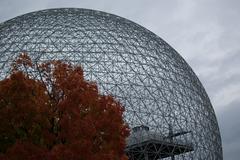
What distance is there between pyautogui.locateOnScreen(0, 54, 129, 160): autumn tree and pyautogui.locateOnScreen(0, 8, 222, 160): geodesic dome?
64.7ft

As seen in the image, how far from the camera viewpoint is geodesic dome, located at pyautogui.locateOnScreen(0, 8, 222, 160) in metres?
37.6

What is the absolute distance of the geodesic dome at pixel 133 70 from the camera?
37.6 meters

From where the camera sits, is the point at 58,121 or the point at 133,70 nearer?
the point at 58,121

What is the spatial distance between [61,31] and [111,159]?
26.1 meters

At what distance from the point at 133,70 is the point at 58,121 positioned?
23684mm

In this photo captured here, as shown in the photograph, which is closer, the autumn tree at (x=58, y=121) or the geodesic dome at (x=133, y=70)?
the autumn tree at (x=58, y=121)

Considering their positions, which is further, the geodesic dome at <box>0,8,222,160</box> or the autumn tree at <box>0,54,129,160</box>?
the geodesic dome at <box>0,8,222,160</box>

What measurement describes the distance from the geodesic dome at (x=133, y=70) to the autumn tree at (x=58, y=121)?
19.7 meters

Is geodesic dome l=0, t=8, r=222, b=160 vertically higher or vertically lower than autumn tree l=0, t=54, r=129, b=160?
higher

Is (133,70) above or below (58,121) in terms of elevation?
above

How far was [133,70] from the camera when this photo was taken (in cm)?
3956

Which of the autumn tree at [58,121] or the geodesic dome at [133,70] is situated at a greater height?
the geodesic dome at [133,70]

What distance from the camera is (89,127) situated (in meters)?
15.9

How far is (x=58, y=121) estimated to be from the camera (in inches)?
636
